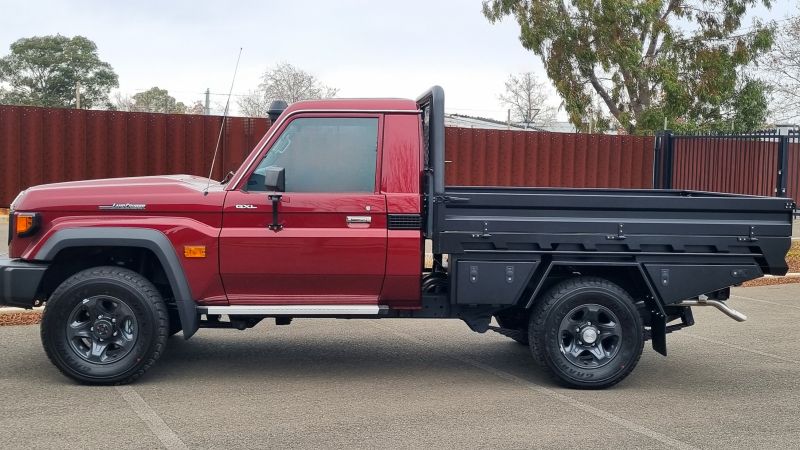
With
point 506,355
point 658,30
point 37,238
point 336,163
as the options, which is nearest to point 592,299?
point 506,355

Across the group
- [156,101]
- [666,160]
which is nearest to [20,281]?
[666,160]

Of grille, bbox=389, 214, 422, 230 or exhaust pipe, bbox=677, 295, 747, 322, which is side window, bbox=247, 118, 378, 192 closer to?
grille, bbox=389, 214, 422, 230

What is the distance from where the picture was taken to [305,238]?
21.4 ft

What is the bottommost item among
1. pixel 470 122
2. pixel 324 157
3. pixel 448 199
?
pixel 448 199

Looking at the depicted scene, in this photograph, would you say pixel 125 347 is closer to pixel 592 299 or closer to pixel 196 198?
pixel 196 198

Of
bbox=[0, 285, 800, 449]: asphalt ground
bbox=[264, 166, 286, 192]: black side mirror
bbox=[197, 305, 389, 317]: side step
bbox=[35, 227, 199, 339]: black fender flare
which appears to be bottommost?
bbox=[0, 285, 800, 449]: asphalt ground

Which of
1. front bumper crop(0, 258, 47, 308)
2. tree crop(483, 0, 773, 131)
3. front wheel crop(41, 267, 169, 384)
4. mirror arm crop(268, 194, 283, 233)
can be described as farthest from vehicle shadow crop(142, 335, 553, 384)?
tree crop(483, 0, 773, 131)

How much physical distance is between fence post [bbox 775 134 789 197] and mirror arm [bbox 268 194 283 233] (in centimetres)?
1226

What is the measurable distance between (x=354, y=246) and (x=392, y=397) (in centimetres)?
109

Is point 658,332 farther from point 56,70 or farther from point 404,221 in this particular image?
point 56,70

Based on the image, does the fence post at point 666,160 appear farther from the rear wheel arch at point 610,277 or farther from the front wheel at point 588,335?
the front wheel at point 588,335

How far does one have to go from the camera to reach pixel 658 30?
29031 mm

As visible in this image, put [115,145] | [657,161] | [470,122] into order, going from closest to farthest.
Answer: [115,145] < [657,161] < [470,122]

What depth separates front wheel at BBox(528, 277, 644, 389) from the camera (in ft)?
21.8
